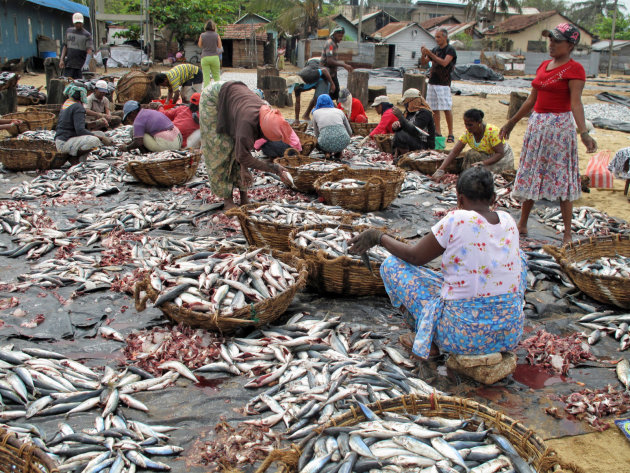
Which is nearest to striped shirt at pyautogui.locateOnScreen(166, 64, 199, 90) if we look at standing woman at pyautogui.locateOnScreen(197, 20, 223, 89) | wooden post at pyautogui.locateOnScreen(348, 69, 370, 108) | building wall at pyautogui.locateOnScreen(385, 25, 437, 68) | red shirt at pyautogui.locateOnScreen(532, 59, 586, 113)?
standing woman at pyautogui.locateOnScreen(197, 20, 223, 89)

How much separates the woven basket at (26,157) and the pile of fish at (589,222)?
735 cm

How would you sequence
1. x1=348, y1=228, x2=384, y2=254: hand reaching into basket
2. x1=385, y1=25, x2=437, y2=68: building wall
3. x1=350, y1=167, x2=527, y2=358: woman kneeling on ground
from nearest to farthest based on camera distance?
x1=350, y1=167, x2=527, y2=358: woman kneeling on ground, x1=348, y1=228, x2=384, y2=254: hand reaching into basket, x1=385, y1=25, x2=437, y2=68: building wall

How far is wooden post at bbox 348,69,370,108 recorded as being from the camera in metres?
15.0

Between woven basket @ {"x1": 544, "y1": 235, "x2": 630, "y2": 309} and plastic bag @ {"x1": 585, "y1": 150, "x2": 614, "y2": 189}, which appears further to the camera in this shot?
plastic bag @ {"x1": 585, "y1": 150, "x2": 614, "y2": 189}

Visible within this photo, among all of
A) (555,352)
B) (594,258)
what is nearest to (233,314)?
(555,352)

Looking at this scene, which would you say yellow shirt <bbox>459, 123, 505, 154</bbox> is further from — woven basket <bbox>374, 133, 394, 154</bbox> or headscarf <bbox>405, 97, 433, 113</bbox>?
woven basket <bbox>374, 133, 394, 154</bbox>

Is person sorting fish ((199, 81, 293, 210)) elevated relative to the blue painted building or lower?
lower

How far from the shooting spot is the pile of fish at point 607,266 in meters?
4.43

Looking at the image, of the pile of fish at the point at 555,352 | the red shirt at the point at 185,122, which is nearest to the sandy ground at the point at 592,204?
the pile of fish at the point at 555,352

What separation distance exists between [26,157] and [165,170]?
2.56m

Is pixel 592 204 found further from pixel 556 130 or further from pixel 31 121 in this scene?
pixel 31 121

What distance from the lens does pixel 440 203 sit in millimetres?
7062

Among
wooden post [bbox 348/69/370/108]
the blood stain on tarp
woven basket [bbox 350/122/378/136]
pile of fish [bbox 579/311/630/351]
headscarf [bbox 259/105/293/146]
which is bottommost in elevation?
the blood stain on tarp

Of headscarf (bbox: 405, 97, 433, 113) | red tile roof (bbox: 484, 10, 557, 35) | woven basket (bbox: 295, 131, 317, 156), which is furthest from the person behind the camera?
red tile roof (bbox: 484, 10, 557, 35)
